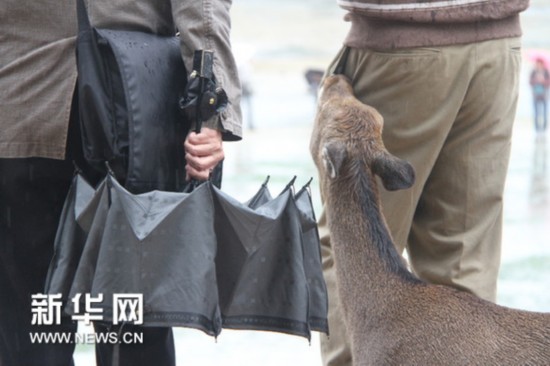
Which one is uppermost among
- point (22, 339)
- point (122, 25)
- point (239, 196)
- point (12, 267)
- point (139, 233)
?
point (122, 25)

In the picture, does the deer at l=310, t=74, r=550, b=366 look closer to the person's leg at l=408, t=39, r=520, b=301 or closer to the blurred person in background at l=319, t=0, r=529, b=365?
the blurred person in background at l=319, t=0, r=529, b=365

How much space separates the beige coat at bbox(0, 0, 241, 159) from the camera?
3857 millimetres

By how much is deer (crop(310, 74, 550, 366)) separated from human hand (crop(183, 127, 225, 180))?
1.23 feet

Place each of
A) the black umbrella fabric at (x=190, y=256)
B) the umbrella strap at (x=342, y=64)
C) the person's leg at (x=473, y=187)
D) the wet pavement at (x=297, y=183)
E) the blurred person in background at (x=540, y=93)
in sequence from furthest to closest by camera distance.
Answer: the blurred person in background at (x=540, y=93)
the wet pavement at (x=297, y=183)
the umbrella strap at (x=342, y=64)
the person's leg at (x=473, y=187)
the black umbrella fabric at (x=190, y=256)

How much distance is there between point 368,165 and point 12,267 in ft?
4.27

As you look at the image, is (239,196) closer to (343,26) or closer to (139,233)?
(139,233)

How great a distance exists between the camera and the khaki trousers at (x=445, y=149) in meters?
4.44

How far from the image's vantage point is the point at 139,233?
3.62 metres

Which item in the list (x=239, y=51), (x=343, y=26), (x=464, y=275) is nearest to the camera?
(x=464, y=275)

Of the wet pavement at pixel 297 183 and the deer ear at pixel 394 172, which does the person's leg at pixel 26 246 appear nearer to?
the deer ear at pixel 394 172

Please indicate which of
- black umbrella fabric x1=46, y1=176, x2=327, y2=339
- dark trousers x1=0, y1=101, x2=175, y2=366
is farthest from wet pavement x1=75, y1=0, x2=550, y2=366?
black umbrella fabric x1=46, y1=176, x2=327, y2=339

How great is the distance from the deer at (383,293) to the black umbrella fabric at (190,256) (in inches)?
8.9

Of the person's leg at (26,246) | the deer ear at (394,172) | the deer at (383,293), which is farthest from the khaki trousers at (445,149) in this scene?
the person's leg at (26,246)

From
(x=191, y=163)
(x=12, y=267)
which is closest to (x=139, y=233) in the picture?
(x=191, y=163)
